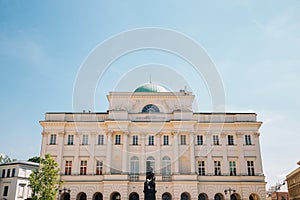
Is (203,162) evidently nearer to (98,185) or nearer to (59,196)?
(98,185)

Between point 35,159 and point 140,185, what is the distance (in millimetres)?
31981

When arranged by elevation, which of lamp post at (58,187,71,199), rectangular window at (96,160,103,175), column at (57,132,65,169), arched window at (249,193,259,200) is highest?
column at (57,132,65,169)

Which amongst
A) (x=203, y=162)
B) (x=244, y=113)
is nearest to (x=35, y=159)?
(x=203, y=162)

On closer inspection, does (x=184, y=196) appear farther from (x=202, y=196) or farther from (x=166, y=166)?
(x=166, y=166)

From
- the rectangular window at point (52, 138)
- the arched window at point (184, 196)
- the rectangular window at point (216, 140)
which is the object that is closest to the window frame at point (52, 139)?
the rectangular window at point (52, 138)

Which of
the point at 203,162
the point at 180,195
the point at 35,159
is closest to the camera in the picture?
the point at 180,195

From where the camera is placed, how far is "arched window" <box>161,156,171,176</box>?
38.2m

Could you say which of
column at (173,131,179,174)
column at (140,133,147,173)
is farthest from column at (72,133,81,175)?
column at (173,131,179,174)

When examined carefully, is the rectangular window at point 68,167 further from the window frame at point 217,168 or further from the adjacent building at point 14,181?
the window frame at point 217,168

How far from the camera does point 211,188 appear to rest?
37625 millimetres

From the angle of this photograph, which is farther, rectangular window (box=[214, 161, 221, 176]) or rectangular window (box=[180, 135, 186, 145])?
rectangular window (box=[180, 135, 186, 145])

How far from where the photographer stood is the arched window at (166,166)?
38228mm

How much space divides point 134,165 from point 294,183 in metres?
30.0

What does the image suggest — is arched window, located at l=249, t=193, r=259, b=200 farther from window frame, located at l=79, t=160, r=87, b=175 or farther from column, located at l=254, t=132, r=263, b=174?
window frame, located at l=79, t=160, r=87, b=175
